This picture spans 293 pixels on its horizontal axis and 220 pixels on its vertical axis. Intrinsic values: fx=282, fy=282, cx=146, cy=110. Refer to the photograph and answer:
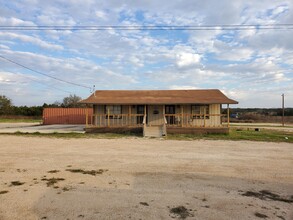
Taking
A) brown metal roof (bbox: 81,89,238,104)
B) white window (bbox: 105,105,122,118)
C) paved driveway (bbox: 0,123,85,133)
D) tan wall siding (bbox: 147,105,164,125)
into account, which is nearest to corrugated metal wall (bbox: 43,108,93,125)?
paved driveway (bbox: 0,123,85,133)

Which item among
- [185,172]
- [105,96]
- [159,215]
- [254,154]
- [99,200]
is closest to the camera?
[159,215]

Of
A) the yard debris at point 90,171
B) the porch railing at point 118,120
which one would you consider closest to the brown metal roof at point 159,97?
the porch railing at point 118,120

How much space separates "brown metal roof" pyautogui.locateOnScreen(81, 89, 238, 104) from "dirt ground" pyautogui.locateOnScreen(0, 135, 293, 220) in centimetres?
1228

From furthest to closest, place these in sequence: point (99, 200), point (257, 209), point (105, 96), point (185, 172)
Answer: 1. point (105, 96)
2. point (185, 172)
3. point (99, 200)
4. point (257, 209)

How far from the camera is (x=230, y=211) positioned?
15.9ft

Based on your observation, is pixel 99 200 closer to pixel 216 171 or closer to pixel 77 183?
pixel 77 183

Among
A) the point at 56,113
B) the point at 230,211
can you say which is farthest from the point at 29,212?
the point at 56,113

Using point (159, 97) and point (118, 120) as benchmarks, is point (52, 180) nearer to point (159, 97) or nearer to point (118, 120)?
point (118, 120)

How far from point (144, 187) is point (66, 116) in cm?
3267

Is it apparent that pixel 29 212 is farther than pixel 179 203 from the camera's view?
No

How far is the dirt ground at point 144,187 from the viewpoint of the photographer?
474cm

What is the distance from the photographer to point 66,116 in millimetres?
37188

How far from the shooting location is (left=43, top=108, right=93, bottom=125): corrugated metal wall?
3691cm

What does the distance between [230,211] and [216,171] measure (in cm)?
331
